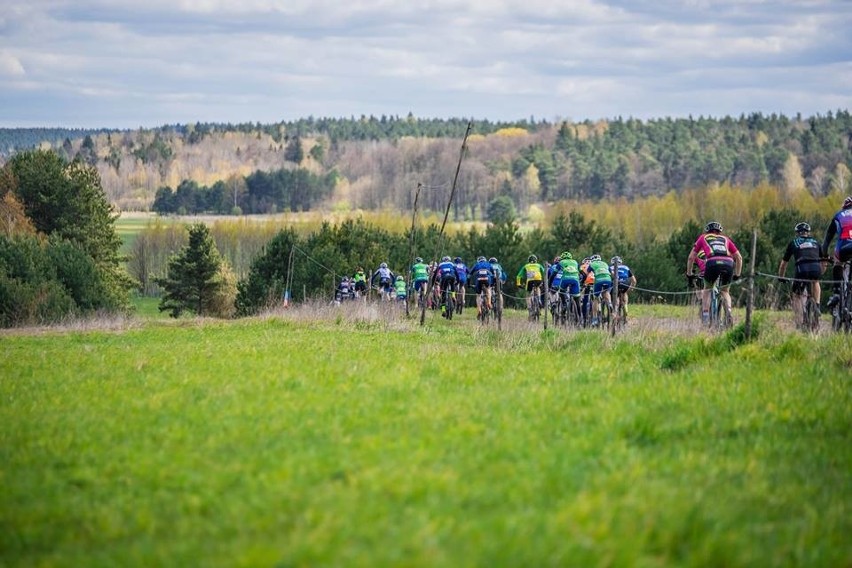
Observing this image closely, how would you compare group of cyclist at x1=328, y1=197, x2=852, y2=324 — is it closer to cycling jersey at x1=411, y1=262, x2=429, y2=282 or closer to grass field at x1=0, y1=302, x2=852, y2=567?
cycling jersey at x1=411, y1=262, x2=429, y2=282

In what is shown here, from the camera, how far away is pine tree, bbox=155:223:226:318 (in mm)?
77062

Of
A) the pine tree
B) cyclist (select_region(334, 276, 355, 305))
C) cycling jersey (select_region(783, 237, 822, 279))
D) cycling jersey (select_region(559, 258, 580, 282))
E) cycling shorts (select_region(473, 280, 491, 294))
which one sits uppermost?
cycling jersey (select_region(783, 237, 822, 279))

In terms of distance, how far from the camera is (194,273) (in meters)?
77.6

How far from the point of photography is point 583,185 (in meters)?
177

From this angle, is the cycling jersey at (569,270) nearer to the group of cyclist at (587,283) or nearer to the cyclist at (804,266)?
the group of cyclist at (587,283)

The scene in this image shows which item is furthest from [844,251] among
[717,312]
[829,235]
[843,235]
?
[717,312]

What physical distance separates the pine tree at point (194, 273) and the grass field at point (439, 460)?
2441 inches

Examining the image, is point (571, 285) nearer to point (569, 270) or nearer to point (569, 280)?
point (569, 280)

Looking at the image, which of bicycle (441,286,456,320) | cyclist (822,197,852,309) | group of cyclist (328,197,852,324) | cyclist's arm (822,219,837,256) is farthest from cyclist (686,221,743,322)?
bicycle (441,286,456,320)

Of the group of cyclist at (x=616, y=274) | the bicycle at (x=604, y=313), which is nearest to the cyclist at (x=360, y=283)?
the group of cyclist at (x=616, y=274)

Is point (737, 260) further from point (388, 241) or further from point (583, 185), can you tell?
point (583, 185)

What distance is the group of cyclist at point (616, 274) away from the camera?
19172 mm

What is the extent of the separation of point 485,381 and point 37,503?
21.7ft

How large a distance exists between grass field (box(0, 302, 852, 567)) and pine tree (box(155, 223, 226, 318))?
6201 centimetres
